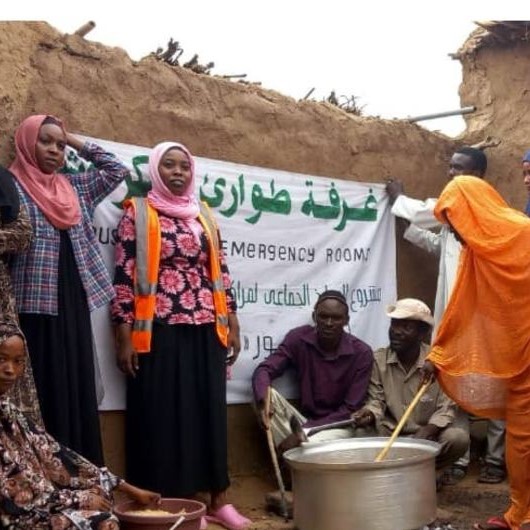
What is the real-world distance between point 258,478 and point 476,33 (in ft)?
12.6

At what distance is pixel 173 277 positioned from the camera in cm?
450

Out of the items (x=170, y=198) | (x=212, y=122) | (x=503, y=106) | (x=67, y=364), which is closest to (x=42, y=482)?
(x=67, y=364)

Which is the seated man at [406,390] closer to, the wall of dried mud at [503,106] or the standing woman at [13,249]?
the wall of dried mud at [503,106]

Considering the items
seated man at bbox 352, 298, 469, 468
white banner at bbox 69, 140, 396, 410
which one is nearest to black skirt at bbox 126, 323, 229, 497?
white banner at bbox 69, 140, 396, 410

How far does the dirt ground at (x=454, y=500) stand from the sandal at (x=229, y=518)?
160mm

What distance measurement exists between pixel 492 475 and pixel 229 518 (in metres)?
1.81

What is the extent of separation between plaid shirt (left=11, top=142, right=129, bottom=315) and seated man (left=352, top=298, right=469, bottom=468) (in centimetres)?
179

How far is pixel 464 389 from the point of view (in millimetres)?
4648

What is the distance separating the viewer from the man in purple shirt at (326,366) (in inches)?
211

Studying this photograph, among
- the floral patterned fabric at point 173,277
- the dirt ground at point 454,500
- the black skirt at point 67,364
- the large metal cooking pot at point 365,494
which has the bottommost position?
the dirt ground at point 454,500

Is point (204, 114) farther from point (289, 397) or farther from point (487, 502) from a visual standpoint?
point (487, 502)

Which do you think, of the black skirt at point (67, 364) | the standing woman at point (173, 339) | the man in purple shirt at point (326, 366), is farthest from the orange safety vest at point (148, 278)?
the man in purple shirt at point (326, 366)

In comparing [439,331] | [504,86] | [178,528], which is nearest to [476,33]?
[504,86]

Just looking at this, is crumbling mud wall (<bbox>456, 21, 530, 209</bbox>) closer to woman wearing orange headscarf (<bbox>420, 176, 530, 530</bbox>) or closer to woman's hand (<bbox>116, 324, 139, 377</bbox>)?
woman wearing orange headscarf (<bbox>420, 176, 530, 530</bbox>)
